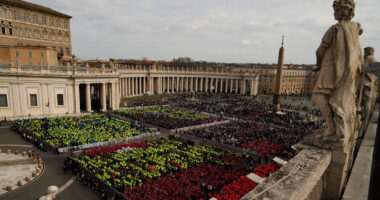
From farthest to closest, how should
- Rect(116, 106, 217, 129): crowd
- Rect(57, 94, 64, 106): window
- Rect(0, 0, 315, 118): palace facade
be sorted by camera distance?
Rect(57, 94, 64, 106): window < Rect(116, 106, 217, 129): crowd < Rect(0, 0, 315, 118): palace facade

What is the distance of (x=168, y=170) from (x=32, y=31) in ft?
166

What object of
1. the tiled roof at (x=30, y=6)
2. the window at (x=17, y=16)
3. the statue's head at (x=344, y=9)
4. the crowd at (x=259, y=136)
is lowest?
the crowd at (x=259, y=136)

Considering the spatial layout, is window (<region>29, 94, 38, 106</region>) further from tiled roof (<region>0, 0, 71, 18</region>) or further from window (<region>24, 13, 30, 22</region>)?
tiled roof (<region>0, 0, 71, 18</region>)

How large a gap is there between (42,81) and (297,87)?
4322 inches

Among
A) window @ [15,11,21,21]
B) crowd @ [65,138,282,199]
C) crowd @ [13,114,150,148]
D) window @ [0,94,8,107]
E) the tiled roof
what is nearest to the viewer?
crowd @ [65,138,282,199]

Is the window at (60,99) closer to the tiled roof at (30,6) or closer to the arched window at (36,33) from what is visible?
the arched window at (36,33)

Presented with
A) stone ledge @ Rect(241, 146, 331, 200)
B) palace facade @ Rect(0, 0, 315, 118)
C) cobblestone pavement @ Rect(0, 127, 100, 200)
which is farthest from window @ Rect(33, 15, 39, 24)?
stone ledge @ Rect(241, 146, 331, 200)

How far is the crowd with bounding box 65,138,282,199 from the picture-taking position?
16328 millimetres

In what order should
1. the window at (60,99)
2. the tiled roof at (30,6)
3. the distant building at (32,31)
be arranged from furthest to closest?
the tiled roof at (30,6)
the distant building at (32,31)
the window at (60,99)

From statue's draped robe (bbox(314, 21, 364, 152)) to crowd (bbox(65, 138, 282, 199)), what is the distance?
1074 centimetres

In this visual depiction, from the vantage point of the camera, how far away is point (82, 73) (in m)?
44.4

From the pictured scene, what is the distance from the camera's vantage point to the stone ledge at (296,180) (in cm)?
388

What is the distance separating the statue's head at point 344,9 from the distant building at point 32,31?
47.4 meters

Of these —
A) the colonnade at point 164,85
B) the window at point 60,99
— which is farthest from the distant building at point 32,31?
the colonnade at point 164,85
